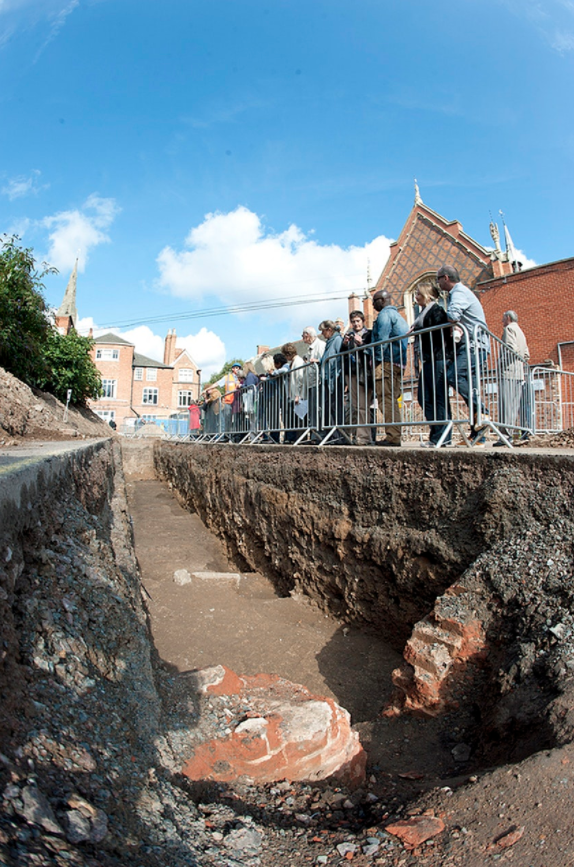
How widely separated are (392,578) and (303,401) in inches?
132

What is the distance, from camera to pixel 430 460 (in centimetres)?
372

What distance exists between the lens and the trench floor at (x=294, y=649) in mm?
2502

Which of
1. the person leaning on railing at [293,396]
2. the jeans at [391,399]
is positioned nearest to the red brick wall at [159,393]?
the person leaning on railing at [293,396]

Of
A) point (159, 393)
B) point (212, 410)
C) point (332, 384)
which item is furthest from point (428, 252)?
point (159, 393)

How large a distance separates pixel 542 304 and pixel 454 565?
16.6m

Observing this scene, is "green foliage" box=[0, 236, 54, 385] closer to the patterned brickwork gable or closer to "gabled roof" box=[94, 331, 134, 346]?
the patterned brickwork gable

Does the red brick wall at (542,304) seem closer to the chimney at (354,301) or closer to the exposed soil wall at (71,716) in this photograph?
the chimney at (354,301)

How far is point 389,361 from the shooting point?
534cm

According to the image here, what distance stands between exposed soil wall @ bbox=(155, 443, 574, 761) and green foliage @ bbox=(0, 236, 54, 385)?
9.92 m

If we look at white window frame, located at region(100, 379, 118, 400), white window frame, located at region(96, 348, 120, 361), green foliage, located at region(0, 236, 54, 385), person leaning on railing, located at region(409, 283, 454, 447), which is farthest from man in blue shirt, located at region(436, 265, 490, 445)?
white window frame, located at region(96, 348, 120, 361)

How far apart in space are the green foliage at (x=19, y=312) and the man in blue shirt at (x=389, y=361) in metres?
10.2

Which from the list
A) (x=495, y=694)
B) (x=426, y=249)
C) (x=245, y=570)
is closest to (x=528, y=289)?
(x=426, y=249)

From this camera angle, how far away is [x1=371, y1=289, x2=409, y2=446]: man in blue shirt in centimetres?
499

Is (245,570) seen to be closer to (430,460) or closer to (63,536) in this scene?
(430,460)
